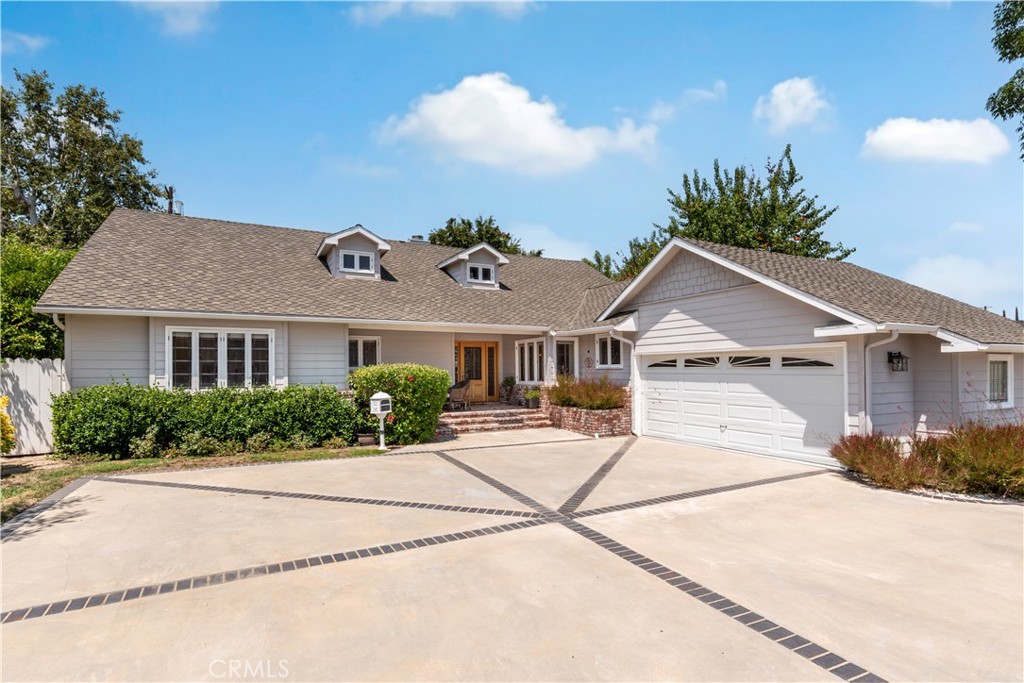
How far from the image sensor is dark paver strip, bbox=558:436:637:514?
23.2 ft

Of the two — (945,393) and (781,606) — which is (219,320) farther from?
(945,393)

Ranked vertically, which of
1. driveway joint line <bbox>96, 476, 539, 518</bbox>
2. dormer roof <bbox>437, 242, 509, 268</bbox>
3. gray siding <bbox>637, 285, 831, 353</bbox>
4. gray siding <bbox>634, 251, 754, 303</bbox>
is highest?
dormer roof <bbox>437, 242, 509, 268</bbox>

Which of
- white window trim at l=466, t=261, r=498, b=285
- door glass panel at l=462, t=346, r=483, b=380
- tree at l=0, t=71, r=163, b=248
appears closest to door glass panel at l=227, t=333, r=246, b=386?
door glass panel at l=462, t=346, r=483, b=380

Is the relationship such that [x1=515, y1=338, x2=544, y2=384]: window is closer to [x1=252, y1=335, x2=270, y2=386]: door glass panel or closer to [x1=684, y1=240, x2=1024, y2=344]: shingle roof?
→ [x1=684, y1=240, x2=1024, y2=344]: shingle roof

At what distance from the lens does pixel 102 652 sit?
3.46 meters

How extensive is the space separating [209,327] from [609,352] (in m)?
11.1

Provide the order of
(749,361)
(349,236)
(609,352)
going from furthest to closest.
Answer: (349,236)
(609,352)
(749,361)

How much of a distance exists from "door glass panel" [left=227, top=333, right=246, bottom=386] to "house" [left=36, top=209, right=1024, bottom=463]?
0.05m

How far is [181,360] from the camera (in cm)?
1280

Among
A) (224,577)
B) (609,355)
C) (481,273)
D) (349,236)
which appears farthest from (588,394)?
(224,577)

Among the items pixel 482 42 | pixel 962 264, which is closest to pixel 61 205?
pixel 482 42

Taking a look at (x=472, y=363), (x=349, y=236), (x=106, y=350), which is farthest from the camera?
(x=472, y=363)

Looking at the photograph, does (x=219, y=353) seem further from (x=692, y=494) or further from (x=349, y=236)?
(x=692, y=494)

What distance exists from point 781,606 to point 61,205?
3538 centimetres
